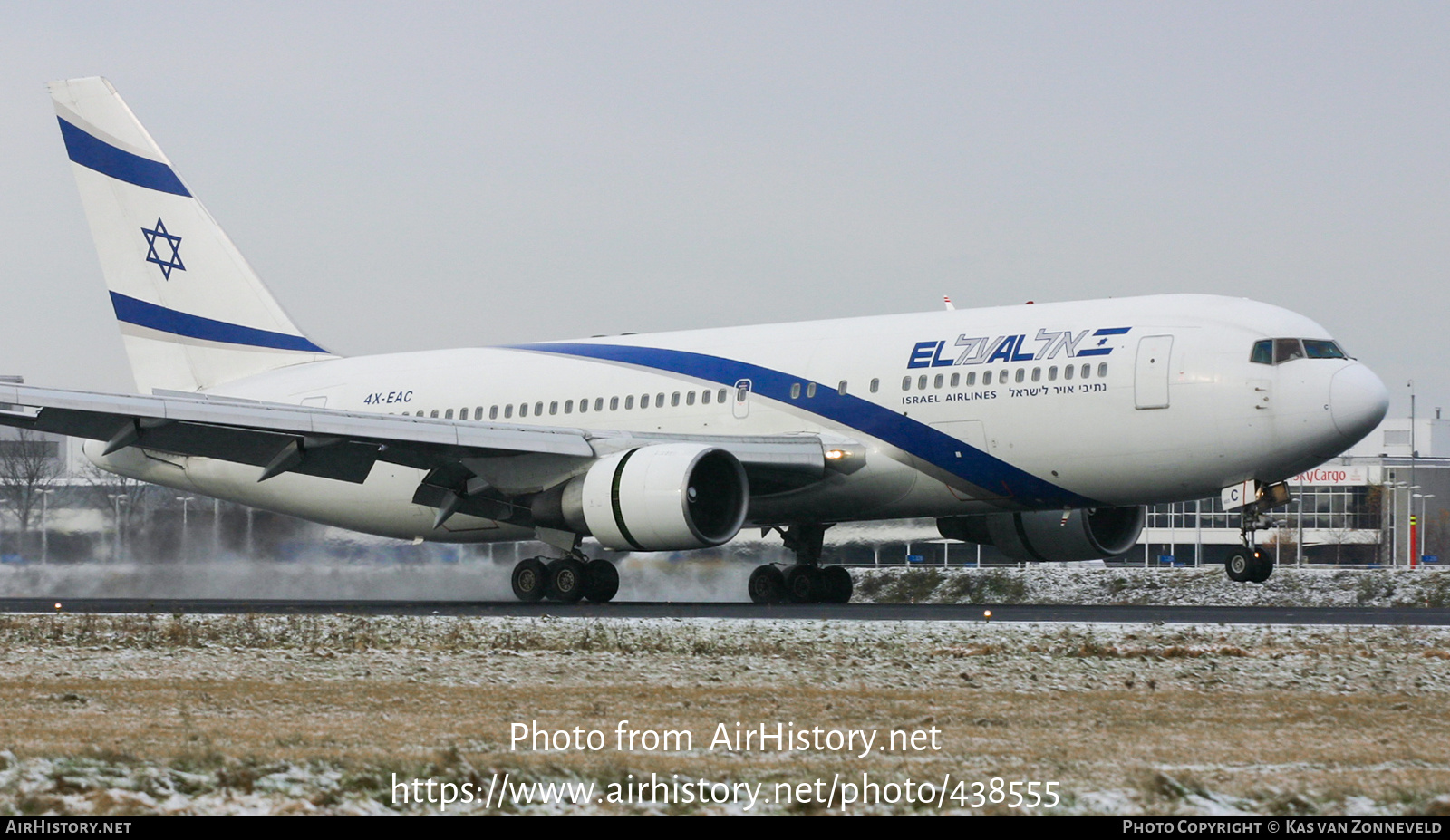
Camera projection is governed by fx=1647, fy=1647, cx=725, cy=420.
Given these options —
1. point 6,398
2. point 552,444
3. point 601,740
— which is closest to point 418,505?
point 552,444

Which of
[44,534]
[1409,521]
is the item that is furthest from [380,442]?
[1409,521]

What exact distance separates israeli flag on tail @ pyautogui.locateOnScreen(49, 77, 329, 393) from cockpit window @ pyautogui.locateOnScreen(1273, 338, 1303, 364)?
17018 mm

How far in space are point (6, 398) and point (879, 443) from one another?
11.1 metres

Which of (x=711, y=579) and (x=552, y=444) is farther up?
(x=552, y=444)

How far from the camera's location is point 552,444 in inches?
856

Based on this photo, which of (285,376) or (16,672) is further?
(285,376)

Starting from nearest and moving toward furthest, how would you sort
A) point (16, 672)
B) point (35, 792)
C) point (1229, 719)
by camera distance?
point (35, 792) < point (1229, 719) < point (16, 672)

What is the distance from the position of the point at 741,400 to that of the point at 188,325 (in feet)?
36.5

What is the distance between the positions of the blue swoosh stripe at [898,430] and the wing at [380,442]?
1.51 feet

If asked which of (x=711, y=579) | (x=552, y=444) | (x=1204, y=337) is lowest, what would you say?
(x=711, y=579)

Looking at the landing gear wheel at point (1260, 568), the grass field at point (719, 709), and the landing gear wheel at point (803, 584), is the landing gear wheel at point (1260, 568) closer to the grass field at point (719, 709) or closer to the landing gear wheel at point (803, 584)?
the grass field at point (719, 709)

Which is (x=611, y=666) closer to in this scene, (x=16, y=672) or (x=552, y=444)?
(x=16, y=672)

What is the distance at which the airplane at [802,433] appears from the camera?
66.3 ft

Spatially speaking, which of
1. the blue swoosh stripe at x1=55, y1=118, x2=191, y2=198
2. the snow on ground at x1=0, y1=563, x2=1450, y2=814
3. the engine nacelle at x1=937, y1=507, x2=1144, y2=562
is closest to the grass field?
the snow on ground at x1=0, y1=563, x2=1450, y2=814
